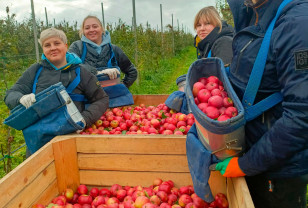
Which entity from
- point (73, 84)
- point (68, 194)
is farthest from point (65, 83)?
point (68, 194)

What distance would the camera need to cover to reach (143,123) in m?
3.44

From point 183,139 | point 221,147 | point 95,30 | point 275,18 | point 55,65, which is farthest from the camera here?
point 95,30

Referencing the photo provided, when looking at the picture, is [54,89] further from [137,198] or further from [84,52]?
[84,52]

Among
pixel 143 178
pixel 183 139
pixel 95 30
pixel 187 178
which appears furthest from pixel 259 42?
pixel 95 30

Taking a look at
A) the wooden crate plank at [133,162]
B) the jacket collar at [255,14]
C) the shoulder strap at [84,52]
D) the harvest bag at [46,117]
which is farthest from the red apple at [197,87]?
the shoulder strap at [84,52]

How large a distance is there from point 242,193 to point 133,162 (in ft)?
3.84

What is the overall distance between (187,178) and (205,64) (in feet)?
3.59

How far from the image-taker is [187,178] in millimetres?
2541

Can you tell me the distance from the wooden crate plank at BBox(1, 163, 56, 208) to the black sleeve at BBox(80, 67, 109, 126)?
745 mm

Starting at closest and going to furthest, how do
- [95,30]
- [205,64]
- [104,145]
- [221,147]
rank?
[221,147]
[205,64]
[104,145]
[95,30]

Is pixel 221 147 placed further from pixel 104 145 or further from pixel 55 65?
pixel 55 65

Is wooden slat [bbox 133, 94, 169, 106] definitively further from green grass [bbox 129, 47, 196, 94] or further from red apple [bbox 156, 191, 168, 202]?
green grass [bbox 129, 47, 196, 94]

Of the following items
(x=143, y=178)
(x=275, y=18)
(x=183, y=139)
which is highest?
(x=275, y=18)

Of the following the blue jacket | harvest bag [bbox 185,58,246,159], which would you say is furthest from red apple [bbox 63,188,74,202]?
the blue jacket
